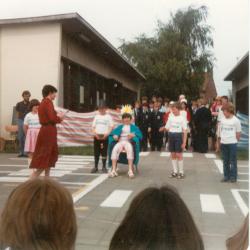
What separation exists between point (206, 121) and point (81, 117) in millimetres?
4283

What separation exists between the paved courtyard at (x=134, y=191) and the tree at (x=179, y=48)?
92 centimetres

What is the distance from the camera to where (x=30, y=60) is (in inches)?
A: 572

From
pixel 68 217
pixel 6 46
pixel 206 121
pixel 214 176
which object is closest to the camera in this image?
pixel 68 217

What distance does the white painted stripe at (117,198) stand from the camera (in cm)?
649

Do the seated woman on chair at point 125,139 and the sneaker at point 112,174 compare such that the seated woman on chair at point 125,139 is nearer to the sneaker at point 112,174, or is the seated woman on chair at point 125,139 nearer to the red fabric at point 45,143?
the sneaker at point 112,174

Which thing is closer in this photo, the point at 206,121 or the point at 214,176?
the point at 214,176

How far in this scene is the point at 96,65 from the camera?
66.9 ft

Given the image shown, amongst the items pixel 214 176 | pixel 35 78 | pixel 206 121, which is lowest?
pixel 214 176

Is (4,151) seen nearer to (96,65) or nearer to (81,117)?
(81,117)

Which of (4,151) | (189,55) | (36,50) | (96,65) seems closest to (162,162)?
(4,151)

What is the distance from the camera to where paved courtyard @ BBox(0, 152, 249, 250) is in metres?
5.17

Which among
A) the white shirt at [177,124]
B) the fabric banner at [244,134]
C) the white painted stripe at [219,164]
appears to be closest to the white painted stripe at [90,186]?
the white shirt at [177,124]

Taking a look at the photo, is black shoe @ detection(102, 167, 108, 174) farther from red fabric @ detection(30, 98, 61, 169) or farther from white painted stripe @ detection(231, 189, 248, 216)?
white painted stripe @ detection(231, 189, 248, 216)

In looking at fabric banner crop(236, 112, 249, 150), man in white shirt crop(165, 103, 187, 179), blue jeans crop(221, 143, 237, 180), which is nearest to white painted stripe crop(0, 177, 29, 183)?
man in white shirt crop(165, 103, 187, 179)
